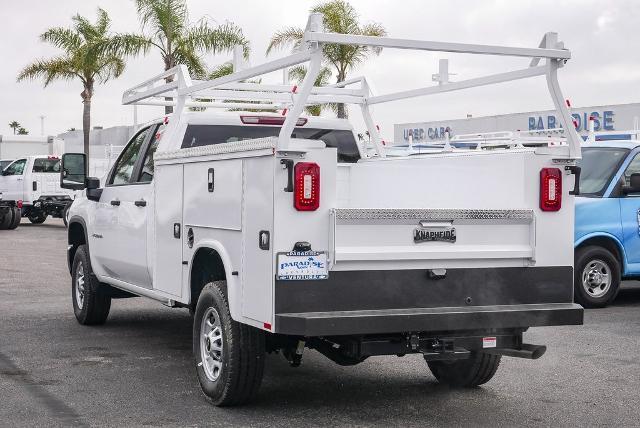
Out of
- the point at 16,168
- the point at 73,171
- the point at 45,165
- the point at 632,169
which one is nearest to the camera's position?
the point at 73,171

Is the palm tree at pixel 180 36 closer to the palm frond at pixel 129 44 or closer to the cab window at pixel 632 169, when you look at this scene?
the palm frond at pixel 129 44

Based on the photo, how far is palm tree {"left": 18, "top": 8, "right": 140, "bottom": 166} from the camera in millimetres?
32750

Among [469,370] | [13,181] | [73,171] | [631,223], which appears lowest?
[469,370]

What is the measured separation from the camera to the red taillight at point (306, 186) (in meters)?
5.81

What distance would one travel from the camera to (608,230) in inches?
458

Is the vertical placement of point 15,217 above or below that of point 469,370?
above

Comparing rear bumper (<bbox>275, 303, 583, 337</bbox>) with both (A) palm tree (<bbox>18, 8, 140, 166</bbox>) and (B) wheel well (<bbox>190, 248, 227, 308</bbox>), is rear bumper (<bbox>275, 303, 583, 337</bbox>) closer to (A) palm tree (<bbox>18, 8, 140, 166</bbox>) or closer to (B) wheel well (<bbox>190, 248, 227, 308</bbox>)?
(B) wheel well (<bbox>190, 248, 227, 308</bbox>)

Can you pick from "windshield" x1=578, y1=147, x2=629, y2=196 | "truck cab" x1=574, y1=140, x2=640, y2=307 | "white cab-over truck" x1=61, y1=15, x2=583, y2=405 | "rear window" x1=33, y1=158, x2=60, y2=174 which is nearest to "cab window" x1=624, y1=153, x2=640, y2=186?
"truck cab" x1=574, y1=140, x2=640, y2=307

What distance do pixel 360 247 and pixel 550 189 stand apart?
1394 millimetres

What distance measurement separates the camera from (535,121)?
40.6 metres

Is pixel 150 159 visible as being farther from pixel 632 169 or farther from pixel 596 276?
pixel 632 169

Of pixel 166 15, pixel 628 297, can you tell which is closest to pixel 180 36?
pixel 166 15

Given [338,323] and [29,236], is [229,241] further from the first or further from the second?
[29,236]

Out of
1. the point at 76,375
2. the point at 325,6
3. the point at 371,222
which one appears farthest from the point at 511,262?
the point at 325,6
